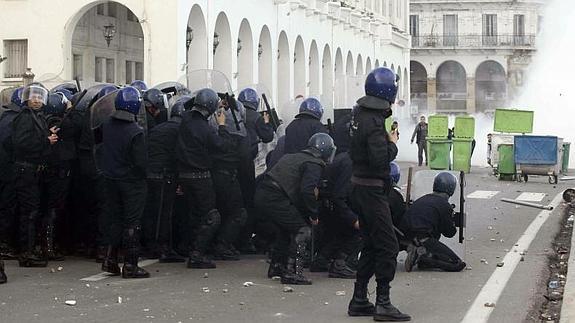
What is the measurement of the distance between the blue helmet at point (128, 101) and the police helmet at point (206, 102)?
0.87 m

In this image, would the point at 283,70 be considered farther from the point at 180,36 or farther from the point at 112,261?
the point at 112,261

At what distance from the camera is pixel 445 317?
891cm

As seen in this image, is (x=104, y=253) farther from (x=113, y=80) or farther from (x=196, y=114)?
(x=113, y=80)

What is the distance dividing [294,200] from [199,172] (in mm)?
1535

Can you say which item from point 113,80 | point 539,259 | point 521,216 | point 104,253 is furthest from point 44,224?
point 113,80

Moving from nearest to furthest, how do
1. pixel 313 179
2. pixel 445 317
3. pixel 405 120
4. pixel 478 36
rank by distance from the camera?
1. pixel 445 317
2. pixel 313 179
3. pixel 405 120
4. pixel 478 36

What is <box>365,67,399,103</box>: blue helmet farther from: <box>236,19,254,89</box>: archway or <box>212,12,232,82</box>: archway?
<box>236,19,254,89</box>: archway

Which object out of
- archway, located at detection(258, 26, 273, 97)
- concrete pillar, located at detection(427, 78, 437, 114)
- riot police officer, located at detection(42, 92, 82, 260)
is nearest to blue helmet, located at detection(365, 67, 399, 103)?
riot police officer, located at detection(42, 92, 82, 260)

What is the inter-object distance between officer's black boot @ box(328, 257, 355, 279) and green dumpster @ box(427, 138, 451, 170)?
23.0 m

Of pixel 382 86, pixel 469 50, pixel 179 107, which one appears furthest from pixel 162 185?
pixel 469 50

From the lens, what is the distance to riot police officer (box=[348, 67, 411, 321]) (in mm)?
8695

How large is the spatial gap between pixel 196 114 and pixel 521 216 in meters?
8.65

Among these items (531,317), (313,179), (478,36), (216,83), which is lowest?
(531,317)

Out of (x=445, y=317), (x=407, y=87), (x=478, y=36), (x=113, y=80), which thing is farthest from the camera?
(x=478, y=36)
